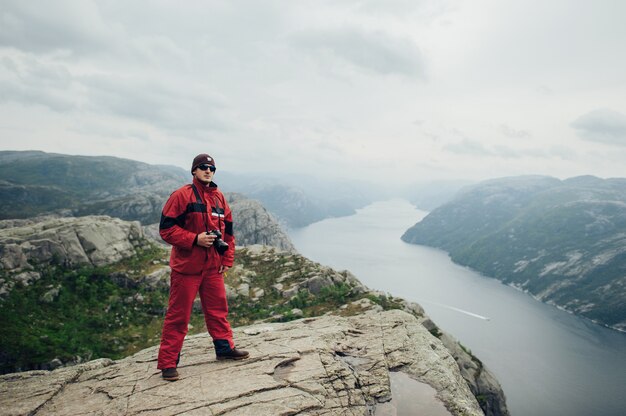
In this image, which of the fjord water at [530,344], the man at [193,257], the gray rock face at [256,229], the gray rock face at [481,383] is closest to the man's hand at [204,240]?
the man at [193,257]

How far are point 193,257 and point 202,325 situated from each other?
19.9 m

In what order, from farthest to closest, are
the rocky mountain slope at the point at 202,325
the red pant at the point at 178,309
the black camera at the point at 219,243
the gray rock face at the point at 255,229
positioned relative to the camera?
the gray rock face at the point at 255,229, the rocky mountain slope at the point at 202,325, the black camera at the point at 219,243, the red pant at the point at 178,309

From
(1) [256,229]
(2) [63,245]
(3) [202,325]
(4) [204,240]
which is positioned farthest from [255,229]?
(4) [204,240]

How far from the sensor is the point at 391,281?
17538 cm

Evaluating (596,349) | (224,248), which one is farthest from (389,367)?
(596,349)

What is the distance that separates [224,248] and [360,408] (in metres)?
5.19

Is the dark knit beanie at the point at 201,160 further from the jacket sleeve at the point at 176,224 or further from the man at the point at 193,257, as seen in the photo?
the jacket sleeve at the point at 176,224

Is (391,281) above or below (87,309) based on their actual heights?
below

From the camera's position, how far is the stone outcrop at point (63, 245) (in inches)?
1150

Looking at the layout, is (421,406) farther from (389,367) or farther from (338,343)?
(338,343)

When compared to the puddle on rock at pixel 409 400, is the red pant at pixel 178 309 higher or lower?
higher

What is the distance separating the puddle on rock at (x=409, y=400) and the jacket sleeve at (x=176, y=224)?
6.30 metres

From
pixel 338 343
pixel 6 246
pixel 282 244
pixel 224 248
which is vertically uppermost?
pixel 224 248

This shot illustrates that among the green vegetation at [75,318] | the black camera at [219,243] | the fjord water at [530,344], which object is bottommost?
the fjord water at [530,344]
